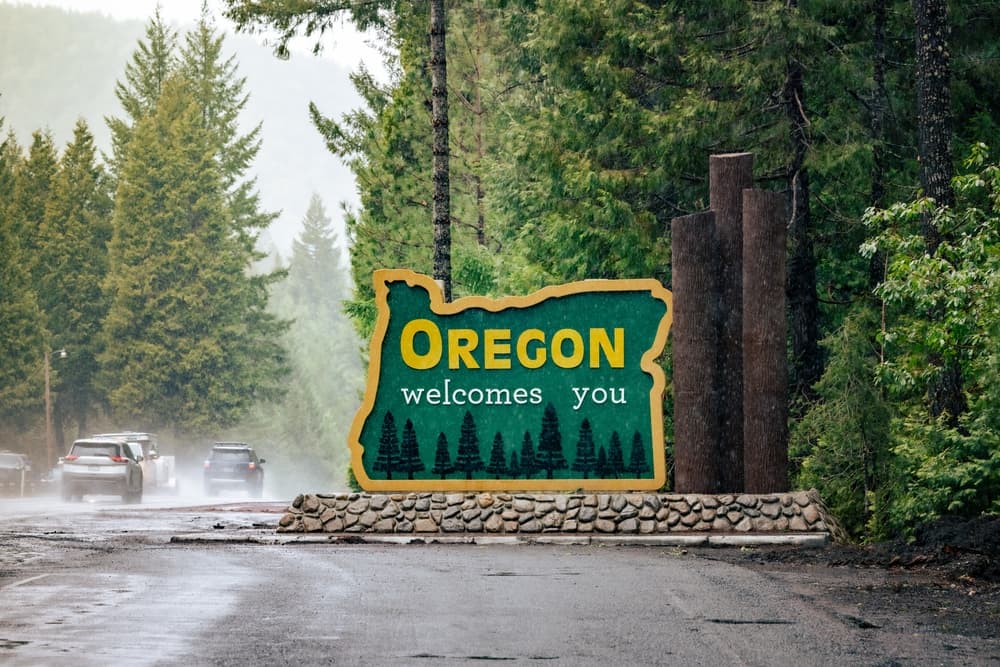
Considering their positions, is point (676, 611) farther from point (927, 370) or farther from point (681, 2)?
point (681, 2)

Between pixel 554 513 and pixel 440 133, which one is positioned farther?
pixel 440 133

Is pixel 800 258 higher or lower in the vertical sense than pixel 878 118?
lower

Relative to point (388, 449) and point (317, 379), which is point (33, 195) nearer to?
point (388, 449)

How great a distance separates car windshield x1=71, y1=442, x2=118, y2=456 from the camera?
39.4m

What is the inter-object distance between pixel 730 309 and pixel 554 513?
3908 mm

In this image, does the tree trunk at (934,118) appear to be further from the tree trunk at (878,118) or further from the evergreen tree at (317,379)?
the evergreen tree at (317,379)

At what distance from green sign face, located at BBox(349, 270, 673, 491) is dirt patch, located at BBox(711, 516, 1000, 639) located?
9.63ft

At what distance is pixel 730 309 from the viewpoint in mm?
21469

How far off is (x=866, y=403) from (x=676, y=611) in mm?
9359

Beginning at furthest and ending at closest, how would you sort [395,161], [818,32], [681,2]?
[395,161] < [681,2] < [818,32]

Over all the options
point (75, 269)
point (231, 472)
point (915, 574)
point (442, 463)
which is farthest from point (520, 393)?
point (75, 269)

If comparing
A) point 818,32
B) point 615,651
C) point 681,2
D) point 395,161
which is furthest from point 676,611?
point 395,161

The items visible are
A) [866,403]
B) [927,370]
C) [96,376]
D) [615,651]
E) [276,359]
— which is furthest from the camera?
[276,359]

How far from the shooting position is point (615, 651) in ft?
34.4
